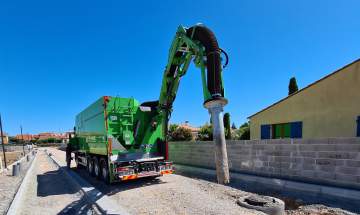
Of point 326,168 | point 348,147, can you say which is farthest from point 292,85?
point 348,147

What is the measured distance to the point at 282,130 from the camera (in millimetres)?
15711

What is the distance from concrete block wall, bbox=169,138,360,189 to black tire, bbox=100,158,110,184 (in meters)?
5.23

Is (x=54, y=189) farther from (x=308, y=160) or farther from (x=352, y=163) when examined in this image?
(x=352, y=163)

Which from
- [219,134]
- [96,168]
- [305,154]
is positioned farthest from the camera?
[96,168]

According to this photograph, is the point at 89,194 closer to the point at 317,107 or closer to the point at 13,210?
the point at 13,210

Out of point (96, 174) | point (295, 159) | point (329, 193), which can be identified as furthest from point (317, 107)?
point (96, 174)

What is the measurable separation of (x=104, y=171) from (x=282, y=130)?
11.2 meters

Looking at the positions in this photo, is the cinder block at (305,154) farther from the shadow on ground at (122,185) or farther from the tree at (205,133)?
the tree at (205,133)

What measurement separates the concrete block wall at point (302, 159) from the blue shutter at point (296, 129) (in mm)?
5378

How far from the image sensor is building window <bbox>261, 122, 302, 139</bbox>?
1440 cm

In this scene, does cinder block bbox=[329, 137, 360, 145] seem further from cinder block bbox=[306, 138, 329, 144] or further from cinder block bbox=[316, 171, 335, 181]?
cinder block bbox=[316, 171, 335, 181]

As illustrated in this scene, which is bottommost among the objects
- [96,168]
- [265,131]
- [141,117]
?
[96,168]

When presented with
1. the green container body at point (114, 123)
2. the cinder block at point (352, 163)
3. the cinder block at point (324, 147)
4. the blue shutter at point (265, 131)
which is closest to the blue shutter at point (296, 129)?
the blue shutter at point (265, 131)

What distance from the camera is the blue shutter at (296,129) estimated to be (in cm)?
1422
